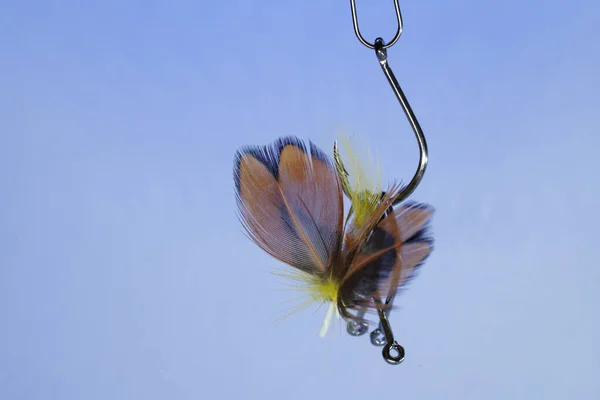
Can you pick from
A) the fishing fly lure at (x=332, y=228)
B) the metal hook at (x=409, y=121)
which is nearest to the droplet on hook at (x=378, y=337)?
the fishing fly lure at (x=332, y=228)

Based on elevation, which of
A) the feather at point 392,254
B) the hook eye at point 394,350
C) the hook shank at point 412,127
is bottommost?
the hook eye at point 394,350

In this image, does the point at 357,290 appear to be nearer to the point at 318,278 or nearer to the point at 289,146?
the point at 318,278

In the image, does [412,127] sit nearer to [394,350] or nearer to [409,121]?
[409,121]

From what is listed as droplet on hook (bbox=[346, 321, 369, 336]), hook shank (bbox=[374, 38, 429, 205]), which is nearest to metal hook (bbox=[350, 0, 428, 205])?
hook shank (bbox=[374, 38, 429, 205])

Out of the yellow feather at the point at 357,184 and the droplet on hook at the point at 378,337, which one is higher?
the yellow feather at the point at 357,184

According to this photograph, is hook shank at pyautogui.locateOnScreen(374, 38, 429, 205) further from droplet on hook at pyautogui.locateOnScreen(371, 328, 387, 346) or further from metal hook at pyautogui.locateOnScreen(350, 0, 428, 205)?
droplet on hook at pyautogui.locateOnScreen(371, 328, 387, 346)

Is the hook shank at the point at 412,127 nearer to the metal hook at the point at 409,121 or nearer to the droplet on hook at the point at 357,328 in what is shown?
the metal hook at the point at 409,121

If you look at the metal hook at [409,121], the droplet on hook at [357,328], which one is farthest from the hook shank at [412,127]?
the droplet on hook at [357,328]
